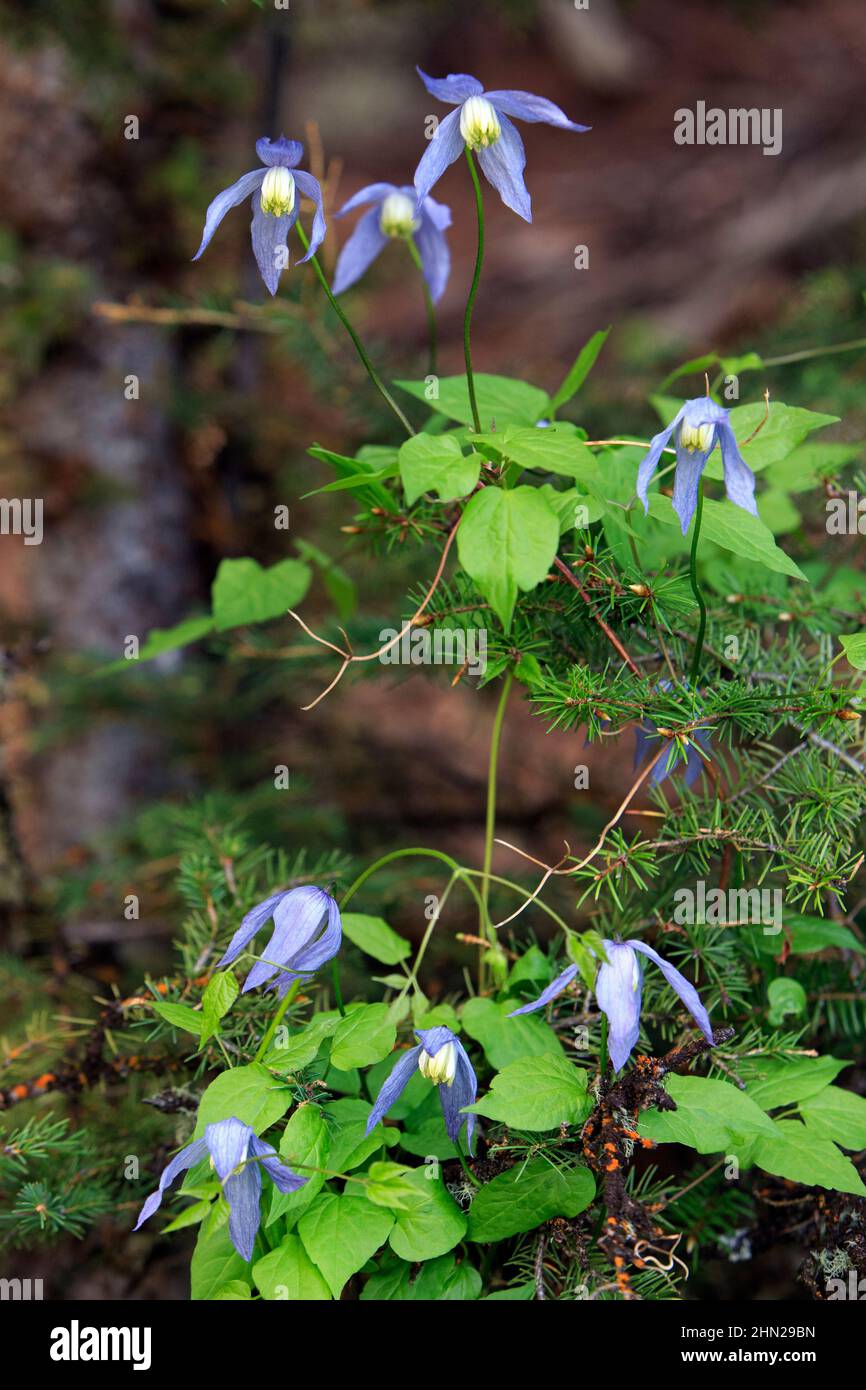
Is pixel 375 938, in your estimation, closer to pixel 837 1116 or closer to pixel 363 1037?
pixel 363 1037

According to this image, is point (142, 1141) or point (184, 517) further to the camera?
point (184, 517)

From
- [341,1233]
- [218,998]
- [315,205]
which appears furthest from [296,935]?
[315,205]

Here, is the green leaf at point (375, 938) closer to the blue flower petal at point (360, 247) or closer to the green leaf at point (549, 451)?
the green leaf at point (549, 451)

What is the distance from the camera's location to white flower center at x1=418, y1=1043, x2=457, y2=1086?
1.98 ft

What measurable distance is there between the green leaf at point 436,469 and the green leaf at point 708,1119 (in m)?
0.40

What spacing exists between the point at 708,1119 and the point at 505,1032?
5.5 inches

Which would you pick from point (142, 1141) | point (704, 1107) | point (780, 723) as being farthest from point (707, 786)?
point (142, 1141)

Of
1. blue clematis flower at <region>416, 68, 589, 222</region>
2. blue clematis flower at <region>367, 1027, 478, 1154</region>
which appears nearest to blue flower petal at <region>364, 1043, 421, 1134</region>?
blue clematis flower at <region>367, 1027, 478, 1154</region>

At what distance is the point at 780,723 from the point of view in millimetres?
717

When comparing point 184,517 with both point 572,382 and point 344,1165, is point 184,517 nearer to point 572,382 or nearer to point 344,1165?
point 572,382

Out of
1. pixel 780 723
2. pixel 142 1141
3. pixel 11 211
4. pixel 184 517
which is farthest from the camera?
pixel 184 517

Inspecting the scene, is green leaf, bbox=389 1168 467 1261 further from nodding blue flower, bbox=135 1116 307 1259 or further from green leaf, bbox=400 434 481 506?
green leaf, bbox=400 434 481 506
